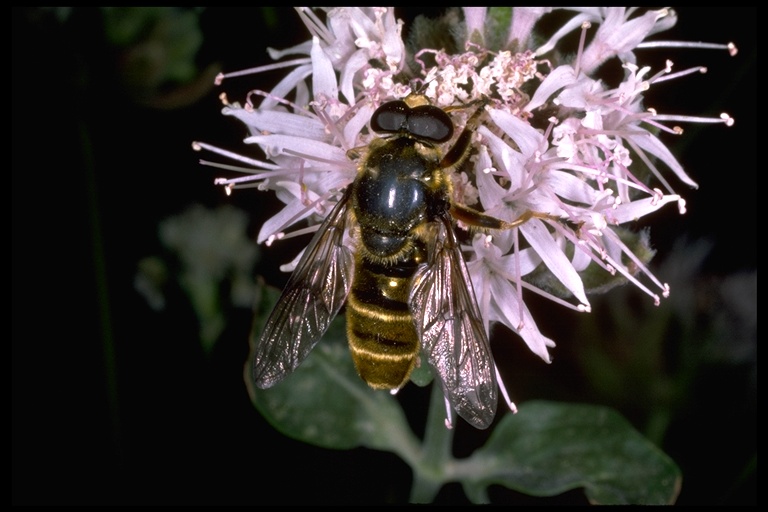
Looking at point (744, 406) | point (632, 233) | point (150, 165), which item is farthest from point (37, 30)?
point (744, 406)

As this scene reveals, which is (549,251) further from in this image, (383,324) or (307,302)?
(307,302)

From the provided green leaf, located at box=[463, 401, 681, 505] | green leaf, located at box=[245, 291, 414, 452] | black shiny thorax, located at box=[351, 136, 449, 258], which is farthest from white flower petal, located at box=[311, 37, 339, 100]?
green leaf, located at box=[463, 401, 681, 505]

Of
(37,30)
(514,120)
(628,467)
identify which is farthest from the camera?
(37,30)

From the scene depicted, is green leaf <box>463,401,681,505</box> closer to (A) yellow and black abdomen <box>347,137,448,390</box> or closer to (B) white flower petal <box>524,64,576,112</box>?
(A) yellow and black abdomen <box>347,137,448,390</box>

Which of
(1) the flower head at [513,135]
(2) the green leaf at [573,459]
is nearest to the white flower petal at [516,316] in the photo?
(1) the flower head at [513,135]

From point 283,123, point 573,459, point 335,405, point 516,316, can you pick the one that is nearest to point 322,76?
point 283,123

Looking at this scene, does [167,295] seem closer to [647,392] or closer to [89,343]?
[89,343]

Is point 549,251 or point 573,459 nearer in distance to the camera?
point 549,251
